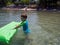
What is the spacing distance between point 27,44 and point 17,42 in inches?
17.8

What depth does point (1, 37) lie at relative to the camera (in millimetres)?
7078

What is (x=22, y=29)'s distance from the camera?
1071 cm

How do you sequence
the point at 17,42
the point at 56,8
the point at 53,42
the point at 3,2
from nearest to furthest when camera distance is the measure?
the point at 17,42, the point at 53,42, the point at 56,8, the point at 3,2

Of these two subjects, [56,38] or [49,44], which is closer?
[49,44]

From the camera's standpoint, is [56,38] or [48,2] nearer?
[56,38]

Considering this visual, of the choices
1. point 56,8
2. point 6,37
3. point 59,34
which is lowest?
point 56,8

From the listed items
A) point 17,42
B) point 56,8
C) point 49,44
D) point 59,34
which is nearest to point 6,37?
point 17,42

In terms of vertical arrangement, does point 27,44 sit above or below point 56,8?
above

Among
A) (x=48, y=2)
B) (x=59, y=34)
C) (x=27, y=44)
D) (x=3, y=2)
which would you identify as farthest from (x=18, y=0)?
(x=27, y=44)

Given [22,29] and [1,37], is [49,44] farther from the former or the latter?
[1,37]

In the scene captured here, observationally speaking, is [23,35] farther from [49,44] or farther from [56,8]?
[56,8]

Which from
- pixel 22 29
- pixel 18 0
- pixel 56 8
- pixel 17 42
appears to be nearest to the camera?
pixel 17 42

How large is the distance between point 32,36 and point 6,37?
12.1 feet

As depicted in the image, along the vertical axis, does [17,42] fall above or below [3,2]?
above
